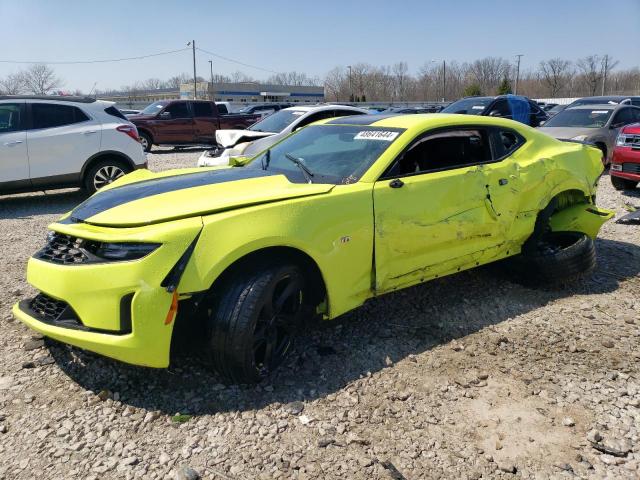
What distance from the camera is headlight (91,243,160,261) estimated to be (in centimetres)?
276

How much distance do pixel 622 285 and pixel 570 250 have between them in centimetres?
73

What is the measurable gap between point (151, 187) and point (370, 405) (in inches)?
77.7

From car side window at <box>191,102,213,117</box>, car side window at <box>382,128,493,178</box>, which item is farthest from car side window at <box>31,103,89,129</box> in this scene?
car side window at <box>191,102,213,117</box>

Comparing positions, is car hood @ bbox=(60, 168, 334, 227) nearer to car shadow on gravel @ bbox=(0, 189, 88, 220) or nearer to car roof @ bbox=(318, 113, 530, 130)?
car roof @ bbox=(318, 113, 530, 130)

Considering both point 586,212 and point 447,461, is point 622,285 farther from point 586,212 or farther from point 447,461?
point 447,461

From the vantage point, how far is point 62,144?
8273 mm

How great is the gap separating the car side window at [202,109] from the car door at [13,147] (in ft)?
34.0

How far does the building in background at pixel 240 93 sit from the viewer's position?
245 feet

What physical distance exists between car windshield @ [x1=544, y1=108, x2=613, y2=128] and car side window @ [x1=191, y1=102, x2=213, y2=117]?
11.1m

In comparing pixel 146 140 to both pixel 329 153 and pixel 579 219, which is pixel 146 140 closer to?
pixel 329 153

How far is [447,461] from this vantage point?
102 inches

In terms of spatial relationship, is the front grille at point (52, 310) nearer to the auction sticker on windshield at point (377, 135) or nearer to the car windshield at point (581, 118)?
the auction sticker on windshield at point (377, 135)

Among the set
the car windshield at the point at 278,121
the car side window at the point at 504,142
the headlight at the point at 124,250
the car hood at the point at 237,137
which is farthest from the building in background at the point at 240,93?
the headlight at the point at 124,250

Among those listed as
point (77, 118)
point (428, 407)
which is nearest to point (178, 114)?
point (77, 118)
